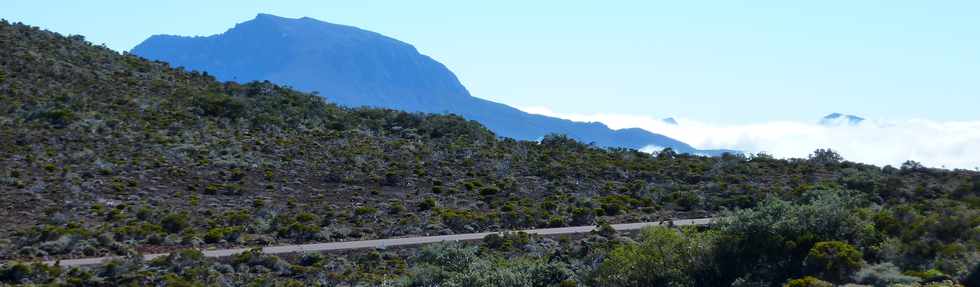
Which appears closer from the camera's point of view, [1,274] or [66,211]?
[1,274]

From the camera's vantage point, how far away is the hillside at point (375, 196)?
19.1 m

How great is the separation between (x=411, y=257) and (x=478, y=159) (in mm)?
19674

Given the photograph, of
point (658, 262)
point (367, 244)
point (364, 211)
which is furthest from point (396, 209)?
point (658, 262)

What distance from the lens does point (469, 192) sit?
3419 cm

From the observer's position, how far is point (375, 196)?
1291 inches

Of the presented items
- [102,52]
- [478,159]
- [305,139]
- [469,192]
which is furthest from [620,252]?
[102,52]

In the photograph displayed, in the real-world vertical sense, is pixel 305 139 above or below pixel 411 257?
above

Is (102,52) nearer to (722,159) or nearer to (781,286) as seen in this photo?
(722,159)

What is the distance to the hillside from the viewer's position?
19.1 m

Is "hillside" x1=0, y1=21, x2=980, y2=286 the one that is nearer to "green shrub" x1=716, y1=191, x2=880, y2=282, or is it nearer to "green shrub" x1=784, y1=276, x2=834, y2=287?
"green shrub" x1=716, y1=191, x2=880, y2=282

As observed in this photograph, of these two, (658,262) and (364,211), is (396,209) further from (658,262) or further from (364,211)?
(658,262)

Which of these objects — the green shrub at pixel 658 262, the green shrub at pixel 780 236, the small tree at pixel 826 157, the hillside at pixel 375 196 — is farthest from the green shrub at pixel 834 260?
the small tree at pixel 826 157

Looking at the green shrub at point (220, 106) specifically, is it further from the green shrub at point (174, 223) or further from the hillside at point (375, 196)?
the green shrub at point (174, 223)

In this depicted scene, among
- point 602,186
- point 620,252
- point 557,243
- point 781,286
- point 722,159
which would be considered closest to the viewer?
point 781,286
